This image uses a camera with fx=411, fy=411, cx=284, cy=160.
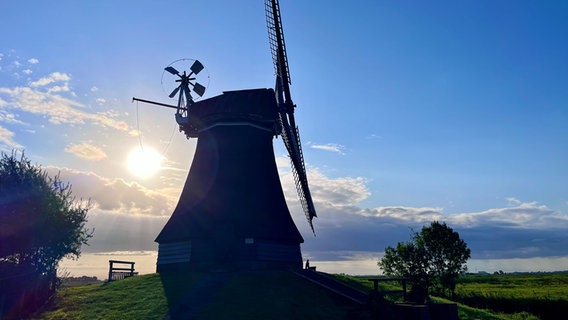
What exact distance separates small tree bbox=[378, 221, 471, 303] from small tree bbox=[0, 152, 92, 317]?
108 ft

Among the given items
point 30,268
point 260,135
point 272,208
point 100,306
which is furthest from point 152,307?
point 260,135

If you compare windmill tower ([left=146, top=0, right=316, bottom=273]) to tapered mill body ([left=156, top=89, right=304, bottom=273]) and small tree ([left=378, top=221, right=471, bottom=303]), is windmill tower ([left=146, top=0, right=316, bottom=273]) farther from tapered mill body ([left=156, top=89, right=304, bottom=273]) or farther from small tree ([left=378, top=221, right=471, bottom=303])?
small tree ([left=378, top=221, right=471, bottom=303])

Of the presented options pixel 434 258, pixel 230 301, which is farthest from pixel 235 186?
pixel 434 258

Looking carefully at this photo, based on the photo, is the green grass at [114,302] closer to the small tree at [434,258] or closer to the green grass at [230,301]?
the green grass at [230,301]

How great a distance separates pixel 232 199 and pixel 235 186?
999 millimetres

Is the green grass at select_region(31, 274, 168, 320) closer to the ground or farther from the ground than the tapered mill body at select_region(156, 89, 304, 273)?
closer to the ground

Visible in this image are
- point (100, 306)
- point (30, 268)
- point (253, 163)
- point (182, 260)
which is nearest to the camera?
point (100, 306)

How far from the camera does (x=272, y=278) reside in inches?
A: 896

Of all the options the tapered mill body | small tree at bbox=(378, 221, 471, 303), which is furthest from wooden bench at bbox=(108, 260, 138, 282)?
small tree at bbox=(378, 221, 471, 303)

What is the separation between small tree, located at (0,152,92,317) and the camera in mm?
21750

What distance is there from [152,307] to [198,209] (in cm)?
976

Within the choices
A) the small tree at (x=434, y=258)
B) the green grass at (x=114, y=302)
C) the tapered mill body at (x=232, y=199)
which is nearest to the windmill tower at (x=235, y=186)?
the tapered mill body at (x=232, y=199)

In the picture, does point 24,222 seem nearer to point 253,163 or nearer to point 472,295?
point 253,163

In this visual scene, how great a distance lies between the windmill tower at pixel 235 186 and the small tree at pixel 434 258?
2053 cm
